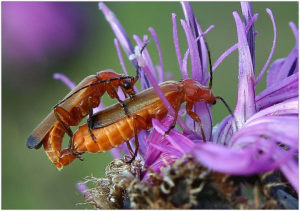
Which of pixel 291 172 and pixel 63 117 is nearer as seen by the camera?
pixel 291 172

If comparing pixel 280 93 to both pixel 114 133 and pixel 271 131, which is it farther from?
pixel 114 133

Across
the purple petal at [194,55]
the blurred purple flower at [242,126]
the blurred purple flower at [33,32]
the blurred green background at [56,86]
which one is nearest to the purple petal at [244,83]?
the blurred purple flower at [242,126]

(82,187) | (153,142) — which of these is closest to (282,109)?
(153,142)

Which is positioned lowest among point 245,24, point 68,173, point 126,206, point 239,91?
point 68,173

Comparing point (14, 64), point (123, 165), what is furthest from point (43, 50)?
point (123, 165)

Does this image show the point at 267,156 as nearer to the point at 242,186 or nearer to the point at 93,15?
the point at 242,186

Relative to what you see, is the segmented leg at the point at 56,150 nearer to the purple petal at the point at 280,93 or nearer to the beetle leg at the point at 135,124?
the beetle leg at the point at 135,124
